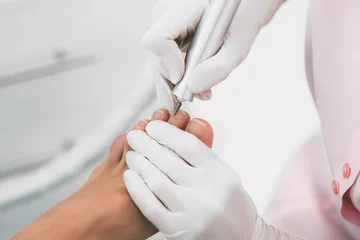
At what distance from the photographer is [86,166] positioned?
0.99m

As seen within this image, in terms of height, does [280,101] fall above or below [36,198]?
above

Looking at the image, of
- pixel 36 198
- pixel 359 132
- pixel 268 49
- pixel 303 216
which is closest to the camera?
pixel 359 132

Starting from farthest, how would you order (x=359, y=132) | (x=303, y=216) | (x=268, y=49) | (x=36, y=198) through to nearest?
(x=268, y=49)
(x=36, y=198)
(x=303, y=216)
(x=359, y=132)

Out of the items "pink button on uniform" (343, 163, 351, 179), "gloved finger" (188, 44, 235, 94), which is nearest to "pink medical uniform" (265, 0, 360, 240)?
"pink button on uniform" (343, 163, 351, 179)

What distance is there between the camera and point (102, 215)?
725 mm

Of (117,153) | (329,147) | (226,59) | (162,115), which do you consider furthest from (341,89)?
(117,153)

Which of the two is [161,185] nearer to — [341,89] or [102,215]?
[102,215]

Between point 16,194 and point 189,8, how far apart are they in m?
0.55

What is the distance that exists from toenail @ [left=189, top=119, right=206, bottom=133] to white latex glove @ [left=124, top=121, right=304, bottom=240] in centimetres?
4

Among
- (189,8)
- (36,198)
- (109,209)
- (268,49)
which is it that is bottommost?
(36,198)

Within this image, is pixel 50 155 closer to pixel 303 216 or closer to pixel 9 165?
pixel 9 165

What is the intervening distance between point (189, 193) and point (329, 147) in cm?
30

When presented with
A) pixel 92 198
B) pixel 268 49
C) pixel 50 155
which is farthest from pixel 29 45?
pixel 268 49

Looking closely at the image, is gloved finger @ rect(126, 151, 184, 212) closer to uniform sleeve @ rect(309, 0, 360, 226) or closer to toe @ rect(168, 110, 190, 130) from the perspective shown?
toe @ rect(168, 110, 190, 130)
